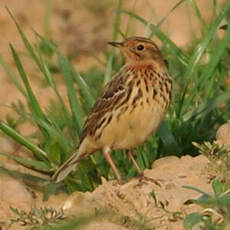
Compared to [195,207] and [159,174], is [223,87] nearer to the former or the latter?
[159,174]

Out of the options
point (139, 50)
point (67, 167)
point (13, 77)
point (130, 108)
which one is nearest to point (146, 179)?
point (130, 108)

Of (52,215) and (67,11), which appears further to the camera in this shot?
(67,11)

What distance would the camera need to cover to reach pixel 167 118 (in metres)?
7.10

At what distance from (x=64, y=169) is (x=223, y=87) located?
155 centimetres

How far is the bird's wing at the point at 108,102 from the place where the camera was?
21.0 feet

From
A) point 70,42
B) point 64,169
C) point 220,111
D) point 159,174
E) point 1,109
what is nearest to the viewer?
point 159,174

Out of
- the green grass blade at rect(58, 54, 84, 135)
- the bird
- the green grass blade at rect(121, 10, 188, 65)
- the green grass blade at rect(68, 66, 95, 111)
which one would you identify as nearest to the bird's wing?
the bird

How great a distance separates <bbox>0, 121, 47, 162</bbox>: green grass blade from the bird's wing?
44 cm

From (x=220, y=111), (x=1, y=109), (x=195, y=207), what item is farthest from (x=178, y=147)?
(x=1, y=109)

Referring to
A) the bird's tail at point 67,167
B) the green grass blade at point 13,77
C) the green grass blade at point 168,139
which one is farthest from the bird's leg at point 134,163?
the green grass blade at point 13,77

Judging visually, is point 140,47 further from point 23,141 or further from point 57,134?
point 23,141

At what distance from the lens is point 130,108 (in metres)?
6.30

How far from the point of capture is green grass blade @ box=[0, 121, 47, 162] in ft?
22.4

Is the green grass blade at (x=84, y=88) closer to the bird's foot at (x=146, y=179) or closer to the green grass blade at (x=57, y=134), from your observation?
the green grass blade at (x=57, y=134)
